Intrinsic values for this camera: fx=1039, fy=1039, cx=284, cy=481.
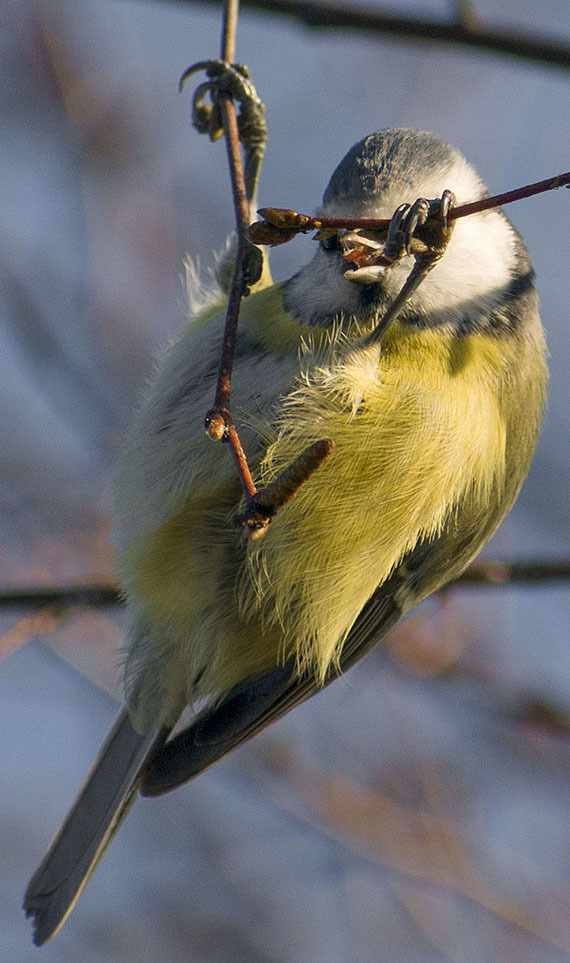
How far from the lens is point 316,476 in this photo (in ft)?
6.10

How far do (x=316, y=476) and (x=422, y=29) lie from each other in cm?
93

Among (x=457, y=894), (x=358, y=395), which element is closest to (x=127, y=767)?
(x=358, y=395)

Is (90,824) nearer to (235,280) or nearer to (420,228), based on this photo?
(235,280)

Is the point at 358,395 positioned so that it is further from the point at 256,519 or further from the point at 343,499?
the point at 256,519

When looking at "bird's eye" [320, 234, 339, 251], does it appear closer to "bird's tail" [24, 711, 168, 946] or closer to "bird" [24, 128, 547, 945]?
"bird" [24, 128, 547, 945]

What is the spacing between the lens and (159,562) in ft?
6.83

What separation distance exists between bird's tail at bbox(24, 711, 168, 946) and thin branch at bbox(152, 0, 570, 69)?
5.10 ft

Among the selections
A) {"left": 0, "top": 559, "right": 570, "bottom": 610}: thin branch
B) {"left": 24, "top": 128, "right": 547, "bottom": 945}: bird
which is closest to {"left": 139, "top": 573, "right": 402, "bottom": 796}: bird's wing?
{"left": 24, "top": 128, "right": 547, "bottom": 945}: bird

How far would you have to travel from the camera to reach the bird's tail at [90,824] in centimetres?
225

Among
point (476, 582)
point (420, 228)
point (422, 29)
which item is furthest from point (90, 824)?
point (422, 29)

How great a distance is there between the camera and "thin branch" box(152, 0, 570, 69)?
202cm

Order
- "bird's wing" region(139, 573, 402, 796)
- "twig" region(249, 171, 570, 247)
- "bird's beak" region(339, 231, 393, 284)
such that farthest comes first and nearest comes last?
"bird's wing" region(139, 573, 402, 796)
"bird's beak" region(339, 231, 393, 284)
"twig" region(249, 171, 570, 247)

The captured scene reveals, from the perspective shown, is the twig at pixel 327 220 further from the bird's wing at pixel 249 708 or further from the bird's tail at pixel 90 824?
the bird's tail at pixel 90 824

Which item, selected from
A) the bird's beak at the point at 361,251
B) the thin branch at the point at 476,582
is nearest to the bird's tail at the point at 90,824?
the thin branch at the point at 476,582
